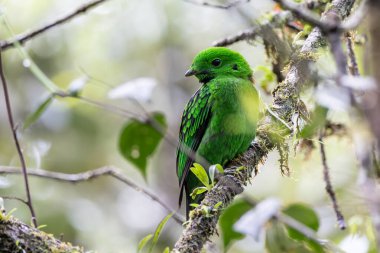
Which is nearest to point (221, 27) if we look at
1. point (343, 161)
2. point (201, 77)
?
point (343, 161)

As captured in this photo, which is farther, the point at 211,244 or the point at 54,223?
the point at 54,223

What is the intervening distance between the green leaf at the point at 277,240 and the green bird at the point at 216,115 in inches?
65.6

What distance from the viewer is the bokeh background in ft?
27.9

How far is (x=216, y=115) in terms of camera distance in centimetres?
428

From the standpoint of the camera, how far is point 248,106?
365 centimetres

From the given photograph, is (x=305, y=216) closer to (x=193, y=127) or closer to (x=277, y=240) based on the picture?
(x=277, y=240)

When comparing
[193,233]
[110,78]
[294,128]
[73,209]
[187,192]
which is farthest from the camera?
[110,78]

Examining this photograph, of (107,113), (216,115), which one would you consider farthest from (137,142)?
(107,113)

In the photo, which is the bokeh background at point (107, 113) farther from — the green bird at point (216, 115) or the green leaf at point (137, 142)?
the green leaf at point (137, 142)

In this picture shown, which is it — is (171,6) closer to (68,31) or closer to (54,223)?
(68,31)

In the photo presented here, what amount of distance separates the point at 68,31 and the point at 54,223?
3.25 metres

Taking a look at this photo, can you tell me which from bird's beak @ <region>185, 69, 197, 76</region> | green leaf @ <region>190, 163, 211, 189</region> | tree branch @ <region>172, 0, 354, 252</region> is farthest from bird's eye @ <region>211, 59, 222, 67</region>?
green leaf @ <region>190, 163, 211, 189</region>

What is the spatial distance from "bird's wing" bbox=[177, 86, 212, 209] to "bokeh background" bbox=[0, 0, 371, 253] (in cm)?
356

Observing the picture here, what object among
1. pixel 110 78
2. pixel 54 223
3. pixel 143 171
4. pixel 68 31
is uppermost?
pixel 68 31
